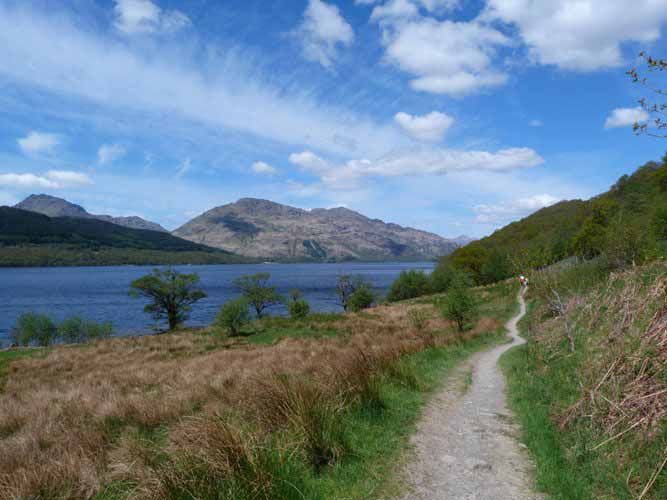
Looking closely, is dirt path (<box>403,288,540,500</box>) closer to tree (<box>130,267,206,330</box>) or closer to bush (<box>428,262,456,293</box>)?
tree (<box>130,267,206,330</box>)

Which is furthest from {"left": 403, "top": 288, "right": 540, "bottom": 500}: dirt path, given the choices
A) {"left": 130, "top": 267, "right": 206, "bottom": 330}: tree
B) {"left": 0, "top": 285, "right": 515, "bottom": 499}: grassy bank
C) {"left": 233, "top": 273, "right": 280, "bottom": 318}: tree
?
{"left": 233, "top": 273, "right": 280, "bottom": 318}: tree

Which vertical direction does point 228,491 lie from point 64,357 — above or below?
above

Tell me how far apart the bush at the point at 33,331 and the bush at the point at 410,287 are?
6292 cm

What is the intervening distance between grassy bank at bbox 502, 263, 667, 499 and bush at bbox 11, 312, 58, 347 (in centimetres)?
6791

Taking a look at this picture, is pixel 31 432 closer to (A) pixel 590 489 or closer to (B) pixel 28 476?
(B) pixel 28 476

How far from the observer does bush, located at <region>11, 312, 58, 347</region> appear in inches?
2288

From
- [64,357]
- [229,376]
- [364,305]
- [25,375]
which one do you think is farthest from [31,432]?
Answer: [364,305]

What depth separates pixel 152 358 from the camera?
28.8 metres

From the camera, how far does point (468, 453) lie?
6.18 meters

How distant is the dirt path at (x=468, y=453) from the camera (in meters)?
5.04

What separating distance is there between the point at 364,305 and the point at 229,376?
2556 inches

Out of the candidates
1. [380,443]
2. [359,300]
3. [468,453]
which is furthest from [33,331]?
[468,453]

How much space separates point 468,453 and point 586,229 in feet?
248

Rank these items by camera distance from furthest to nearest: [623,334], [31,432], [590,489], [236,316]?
1. [236,316]
2. [31,432]
3. [623,334]
4. [590,489]
